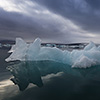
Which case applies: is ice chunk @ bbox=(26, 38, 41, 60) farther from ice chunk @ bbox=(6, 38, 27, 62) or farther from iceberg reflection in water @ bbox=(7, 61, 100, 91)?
iceberg reflection in water @ bbox=(7, 61, 100, 91)

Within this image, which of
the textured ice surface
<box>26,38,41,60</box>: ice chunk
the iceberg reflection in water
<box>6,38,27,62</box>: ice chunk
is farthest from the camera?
<box>26,38,41,60</box>: ice chunk

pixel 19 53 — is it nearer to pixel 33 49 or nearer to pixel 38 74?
pixel 33 49

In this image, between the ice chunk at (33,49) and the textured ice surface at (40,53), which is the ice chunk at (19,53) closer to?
the textured ice surface at (40,53)

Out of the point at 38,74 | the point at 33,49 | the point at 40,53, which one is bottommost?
the point at 38,74

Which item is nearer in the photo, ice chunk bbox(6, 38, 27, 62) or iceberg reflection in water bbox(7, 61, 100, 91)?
iceberg reflection in water bbox(7, 61, 100, 91)

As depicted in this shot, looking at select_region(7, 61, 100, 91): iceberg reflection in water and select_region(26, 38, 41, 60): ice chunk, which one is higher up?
select_region(26, 38, 41, 60): ice chunk

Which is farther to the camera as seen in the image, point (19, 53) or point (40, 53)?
point (40, 53)

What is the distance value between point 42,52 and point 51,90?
7.14 meters

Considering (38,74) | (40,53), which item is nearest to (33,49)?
(40,53)

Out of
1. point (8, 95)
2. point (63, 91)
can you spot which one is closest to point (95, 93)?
point (63, 91)

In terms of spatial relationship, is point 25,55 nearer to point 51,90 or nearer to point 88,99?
point 51,90

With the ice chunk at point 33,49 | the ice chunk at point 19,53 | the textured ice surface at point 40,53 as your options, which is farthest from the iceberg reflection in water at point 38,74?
the ice chunk at point 33,49

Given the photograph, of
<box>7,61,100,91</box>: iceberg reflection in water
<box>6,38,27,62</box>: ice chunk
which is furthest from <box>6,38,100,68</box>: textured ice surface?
<box>7,61,100,91</box>: iceberg reflection in water

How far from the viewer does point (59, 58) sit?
10.7 metres
